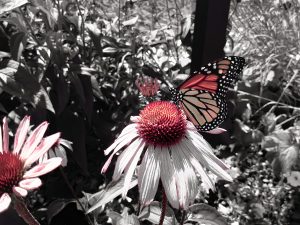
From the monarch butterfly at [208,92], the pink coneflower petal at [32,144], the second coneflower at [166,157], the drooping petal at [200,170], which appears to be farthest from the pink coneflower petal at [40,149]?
the monarch butterfly at [208,92]

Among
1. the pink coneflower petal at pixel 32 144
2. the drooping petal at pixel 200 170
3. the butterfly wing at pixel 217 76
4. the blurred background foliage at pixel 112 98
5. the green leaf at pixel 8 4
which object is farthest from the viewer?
the blurred background foliage at pixel 112 98

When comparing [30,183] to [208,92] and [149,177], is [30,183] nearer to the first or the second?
[149,177]

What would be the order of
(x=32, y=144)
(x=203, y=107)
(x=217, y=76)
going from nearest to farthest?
(x=32, y=144), (x=217, y=76), (x=203, y=107)

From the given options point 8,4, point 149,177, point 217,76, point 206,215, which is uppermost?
point 8,4

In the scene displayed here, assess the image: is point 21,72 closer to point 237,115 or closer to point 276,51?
point 237,115

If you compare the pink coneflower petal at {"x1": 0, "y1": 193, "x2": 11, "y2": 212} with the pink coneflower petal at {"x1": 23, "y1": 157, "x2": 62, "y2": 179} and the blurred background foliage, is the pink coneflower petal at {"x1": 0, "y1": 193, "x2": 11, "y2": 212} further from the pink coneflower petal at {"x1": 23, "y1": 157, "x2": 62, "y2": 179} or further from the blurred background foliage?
the blurred background foliage

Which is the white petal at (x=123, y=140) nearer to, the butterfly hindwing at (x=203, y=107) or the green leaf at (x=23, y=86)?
the butterfly hindwing at (x=203, y=107)

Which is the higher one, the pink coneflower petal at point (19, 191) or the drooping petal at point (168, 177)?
the pink coneflower petal at point (19, 191)

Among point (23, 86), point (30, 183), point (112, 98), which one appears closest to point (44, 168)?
point (30, 183)
